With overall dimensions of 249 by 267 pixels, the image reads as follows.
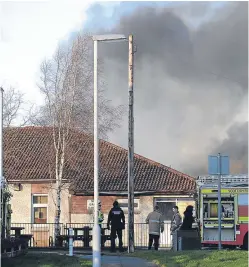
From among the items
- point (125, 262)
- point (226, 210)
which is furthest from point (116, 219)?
point (226, 210)

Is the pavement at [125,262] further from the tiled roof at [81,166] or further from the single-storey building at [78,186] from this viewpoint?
the single-storey building at [78,186]

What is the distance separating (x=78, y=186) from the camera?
45.9 m

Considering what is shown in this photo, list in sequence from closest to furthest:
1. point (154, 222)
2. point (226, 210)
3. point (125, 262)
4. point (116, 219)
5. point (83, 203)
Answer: point (125, 262)
point (116, 219)
point (154, 222)
point (226, 210)
point (83, 203)

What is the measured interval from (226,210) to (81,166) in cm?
1554

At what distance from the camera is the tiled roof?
1718 inches

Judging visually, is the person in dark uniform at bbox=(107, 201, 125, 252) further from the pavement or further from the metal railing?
the metal railing

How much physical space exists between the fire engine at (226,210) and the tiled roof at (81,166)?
41.5 feet

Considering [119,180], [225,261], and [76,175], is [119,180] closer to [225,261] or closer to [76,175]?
[76,175]

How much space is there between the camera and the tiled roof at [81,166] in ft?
143

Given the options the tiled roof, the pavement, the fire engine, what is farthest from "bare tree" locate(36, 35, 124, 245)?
the pavement

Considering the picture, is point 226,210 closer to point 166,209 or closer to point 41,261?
point 41,261

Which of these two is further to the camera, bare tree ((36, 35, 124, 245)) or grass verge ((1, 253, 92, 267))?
bare tree ((36, 35, 124, 245))

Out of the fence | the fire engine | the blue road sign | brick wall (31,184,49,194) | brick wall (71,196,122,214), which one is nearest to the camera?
the blue road sign

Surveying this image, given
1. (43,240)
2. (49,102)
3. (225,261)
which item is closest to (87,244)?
(43,240)
